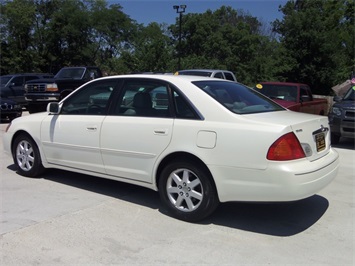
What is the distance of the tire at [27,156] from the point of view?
233 inches

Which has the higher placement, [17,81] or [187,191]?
[17,81]

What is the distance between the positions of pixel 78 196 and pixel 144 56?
29041 mm

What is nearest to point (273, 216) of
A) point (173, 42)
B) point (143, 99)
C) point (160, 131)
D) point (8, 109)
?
point (160, 131)

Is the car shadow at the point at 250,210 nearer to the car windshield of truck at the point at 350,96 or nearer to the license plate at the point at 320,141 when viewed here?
the license plate at the point at 320,141

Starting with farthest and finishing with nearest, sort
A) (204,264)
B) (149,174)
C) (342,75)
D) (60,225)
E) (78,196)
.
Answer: (342,75)
(78,196)
(149,174)
(60,225)
(204,264)

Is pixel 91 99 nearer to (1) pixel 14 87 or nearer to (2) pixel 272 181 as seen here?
(2) pixel 272 181

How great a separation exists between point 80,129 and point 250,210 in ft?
7.91

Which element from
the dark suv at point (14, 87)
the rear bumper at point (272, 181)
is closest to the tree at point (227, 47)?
the dark suv at point (14, 87)

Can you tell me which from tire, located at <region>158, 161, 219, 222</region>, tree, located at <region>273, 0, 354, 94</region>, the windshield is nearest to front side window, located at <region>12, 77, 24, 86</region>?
the windshield

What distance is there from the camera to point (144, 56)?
109 ft

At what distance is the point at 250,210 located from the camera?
16.0 feet

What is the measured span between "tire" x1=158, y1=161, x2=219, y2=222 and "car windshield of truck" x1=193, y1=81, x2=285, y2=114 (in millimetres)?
799

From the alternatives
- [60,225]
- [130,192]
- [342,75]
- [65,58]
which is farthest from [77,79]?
[65,58]

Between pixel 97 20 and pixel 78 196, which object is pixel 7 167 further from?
pixel 97 20
